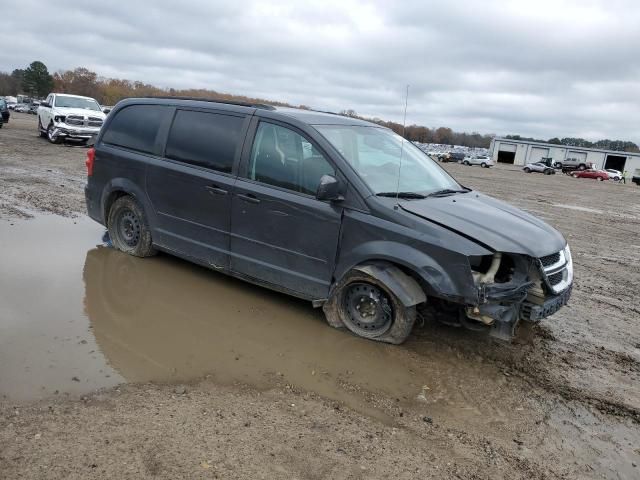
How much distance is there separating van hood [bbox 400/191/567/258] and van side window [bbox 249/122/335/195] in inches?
32.7

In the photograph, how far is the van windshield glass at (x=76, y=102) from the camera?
68.5ft

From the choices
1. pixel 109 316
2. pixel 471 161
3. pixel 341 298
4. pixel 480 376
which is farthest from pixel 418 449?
pixel 471 161

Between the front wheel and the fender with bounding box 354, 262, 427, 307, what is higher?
the front wheel

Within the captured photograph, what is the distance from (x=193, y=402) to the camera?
10.8 feet

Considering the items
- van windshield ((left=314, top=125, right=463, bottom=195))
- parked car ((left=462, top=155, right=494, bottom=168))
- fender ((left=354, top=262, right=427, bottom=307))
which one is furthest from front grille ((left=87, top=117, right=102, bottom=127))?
parked car ((left=462, top=155, right=494, bottom=168))

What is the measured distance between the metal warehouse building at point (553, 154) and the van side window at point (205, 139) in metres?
85.9

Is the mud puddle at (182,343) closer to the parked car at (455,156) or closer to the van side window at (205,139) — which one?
the van side window at (205,139)

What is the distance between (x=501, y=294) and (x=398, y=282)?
77cm

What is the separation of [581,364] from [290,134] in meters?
3.19

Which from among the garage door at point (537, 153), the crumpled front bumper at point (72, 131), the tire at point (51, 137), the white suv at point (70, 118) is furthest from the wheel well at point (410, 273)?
the garage door at point (537, 153)

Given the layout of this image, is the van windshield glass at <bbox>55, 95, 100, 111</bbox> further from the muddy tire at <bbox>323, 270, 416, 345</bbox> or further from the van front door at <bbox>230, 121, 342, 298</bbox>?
the muddy tire at <bbox>323, 270, 416, 345</bbox>

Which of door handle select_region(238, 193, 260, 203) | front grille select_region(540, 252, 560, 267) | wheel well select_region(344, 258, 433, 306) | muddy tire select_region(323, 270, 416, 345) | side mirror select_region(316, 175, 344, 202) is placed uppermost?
side mirror select_region(316, 175, 344, 202)

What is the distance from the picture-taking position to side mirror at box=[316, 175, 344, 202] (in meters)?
4.24

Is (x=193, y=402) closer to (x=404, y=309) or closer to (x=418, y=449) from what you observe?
(x=418, y=449)
